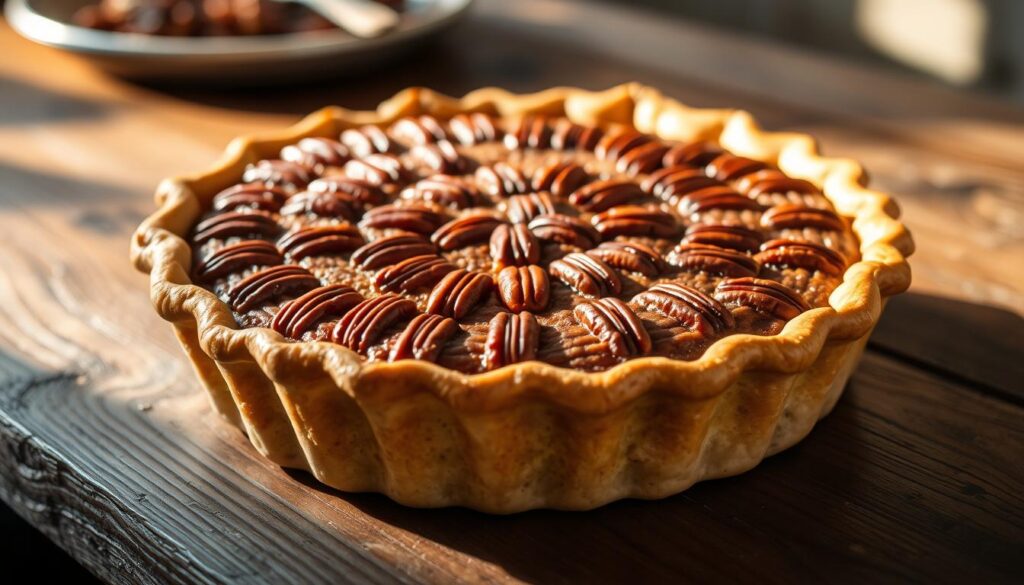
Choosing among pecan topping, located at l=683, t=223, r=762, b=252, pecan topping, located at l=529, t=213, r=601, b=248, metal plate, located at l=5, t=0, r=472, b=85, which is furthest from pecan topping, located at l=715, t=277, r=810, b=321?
metal plate, located at l=5, t=0, r=472, b=85

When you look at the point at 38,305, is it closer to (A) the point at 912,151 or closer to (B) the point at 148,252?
(B) the point at 148,252

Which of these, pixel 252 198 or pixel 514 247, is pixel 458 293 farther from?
pixel 252 198

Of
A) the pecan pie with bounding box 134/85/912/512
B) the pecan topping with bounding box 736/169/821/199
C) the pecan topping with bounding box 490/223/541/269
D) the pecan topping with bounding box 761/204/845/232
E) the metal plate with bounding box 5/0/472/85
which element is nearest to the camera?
the pecan pie with bounding box 134/85/912/512

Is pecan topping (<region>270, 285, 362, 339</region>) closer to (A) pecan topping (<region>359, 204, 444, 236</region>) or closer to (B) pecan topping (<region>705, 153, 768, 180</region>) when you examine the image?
(A) pecan topping (<region>359, 204, 444, 236</region>)

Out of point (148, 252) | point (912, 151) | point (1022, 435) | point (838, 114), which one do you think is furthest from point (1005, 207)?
point (148, 252)

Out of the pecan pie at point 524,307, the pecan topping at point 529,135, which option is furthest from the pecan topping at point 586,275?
the pecan topping at point 529,135

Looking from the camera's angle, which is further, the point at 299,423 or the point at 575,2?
the point at 575,2
